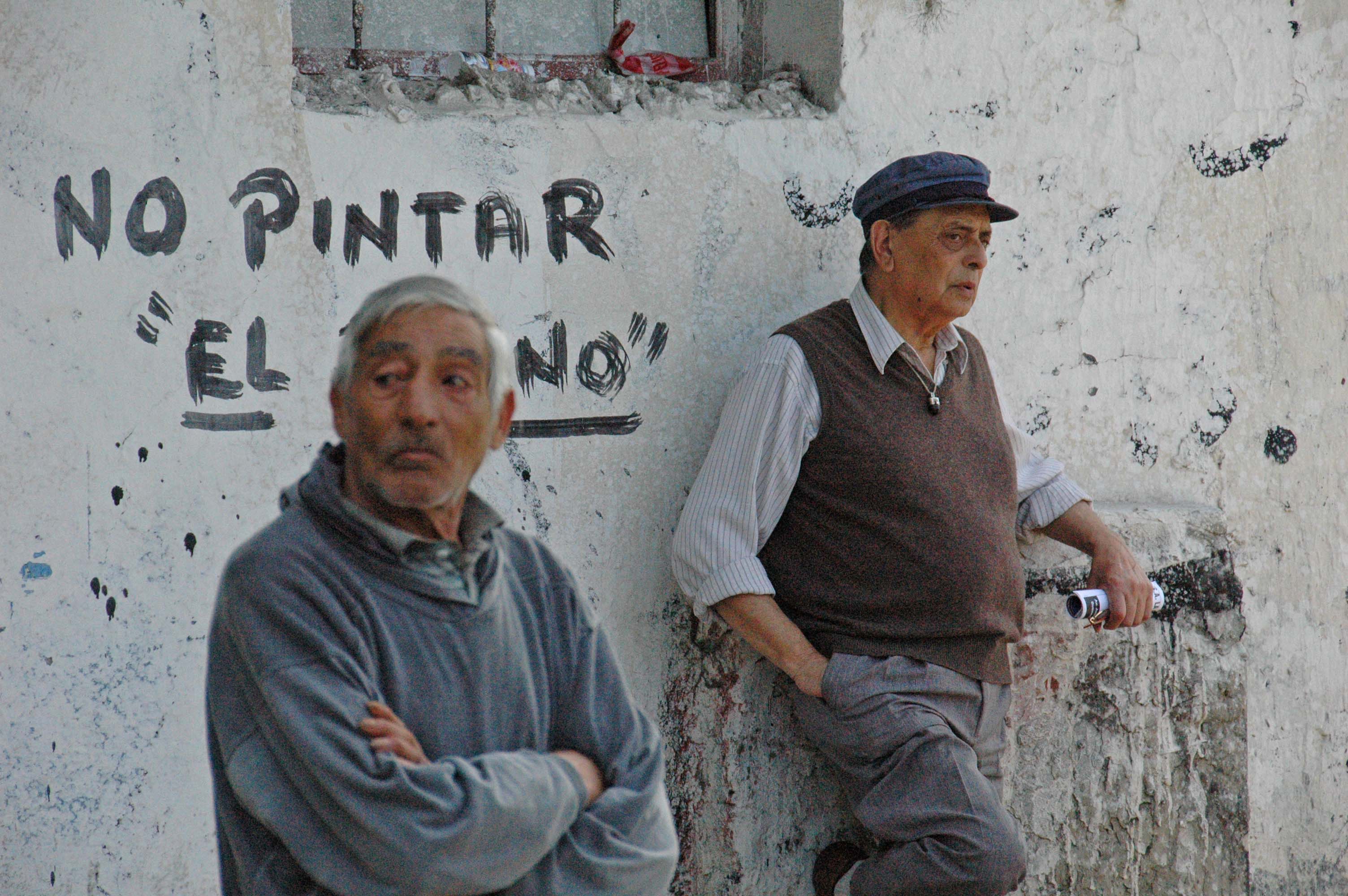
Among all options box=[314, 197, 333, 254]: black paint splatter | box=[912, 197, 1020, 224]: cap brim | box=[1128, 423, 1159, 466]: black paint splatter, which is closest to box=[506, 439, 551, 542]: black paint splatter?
box=[314, 197, 333, 254]: black paint splatter

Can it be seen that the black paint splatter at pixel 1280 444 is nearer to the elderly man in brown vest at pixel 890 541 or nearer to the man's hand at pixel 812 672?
the elderly man in brown vest at pixel 890 541

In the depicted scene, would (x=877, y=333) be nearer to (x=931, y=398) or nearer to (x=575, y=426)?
(x=931, y=398)

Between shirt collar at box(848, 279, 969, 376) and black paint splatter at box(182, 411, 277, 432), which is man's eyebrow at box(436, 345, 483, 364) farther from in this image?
shirt collar at box(848, 279, 969, 376)

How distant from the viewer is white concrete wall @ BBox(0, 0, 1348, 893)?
2.52 meters

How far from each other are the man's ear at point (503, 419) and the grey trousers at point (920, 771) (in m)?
1.30

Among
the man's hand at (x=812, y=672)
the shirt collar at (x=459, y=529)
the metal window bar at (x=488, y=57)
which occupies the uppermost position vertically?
the metal window bar at (x=488, y=57)

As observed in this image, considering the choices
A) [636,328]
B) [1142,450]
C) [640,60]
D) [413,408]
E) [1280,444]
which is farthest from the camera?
[1280,444]

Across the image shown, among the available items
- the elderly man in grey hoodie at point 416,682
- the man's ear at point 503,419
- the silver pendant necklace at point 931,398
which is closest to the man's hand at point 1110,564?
the silver pendant necklace at point 931,398

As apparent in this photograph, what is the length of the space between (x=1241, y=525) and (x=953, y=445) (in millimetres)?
1320

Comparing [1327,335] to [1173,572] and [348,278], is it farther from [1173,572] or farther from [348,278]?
[348,278]

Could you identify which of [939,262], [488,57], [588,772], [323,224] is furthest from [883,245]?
[588,772]

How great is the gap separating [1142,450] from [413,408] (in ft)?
8.34

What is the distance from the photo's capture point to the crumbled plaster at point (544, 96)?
9.29 feet

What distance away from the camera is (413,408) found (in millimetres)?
1551
